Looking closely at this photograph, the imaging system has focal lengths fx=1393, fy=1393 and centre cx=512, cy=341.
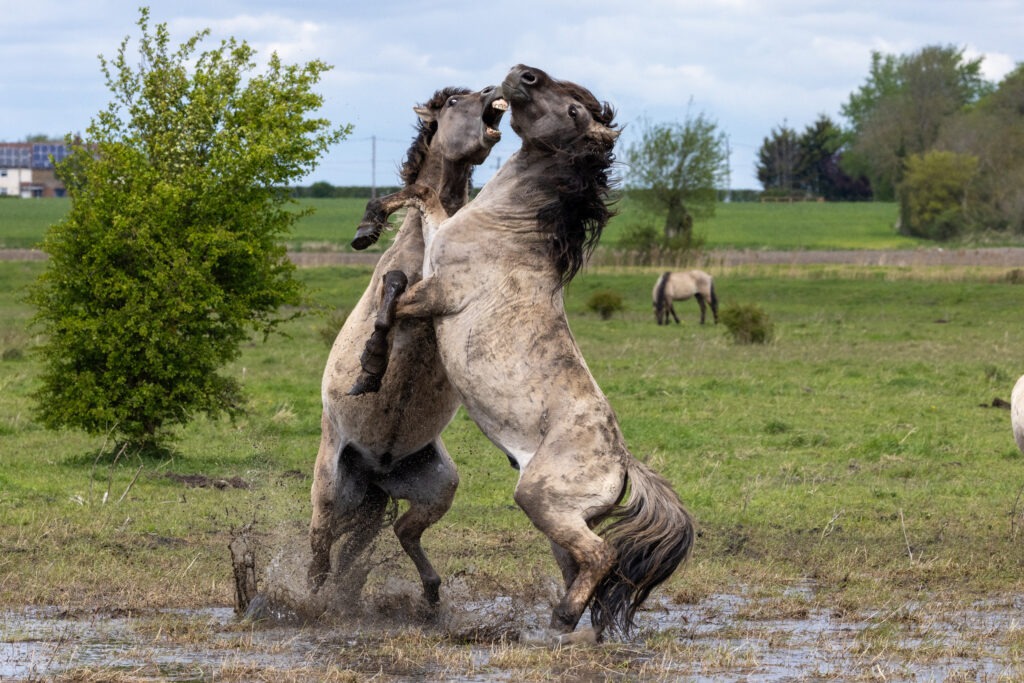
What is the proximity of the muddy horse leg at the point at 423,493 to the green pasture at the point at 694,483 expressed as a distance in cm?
43

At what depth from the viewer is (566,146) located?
5.81 m

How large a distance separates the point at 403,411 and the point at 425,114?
1.45 metres


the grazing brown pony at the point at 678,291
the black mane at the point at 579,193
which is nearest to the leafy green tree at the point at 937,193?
the grazing brown pony at the point at 678,291

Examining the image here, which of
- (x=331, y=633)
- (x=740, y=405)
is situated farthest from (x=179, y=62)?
(x=331, y=633)

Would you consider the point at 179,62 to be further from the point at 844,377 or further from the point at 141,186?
the point at 844,377

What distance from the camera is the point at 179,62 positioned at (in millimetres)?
12648

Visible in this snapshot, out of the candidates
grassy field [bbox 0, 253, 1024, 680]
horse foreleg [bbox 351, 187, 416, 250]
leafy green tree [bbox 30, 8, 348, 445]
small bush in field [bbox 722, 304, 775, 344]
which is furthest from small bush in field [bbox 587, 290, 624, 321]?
horse foreleg [bbox 351, 187, 416, 250]

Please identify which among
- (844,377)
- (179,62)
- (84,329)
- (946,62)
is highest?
(946,62)

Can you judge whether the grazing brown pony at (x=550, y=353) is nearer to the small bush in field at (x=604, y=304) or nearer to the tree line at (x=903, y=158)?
the small bush in field at (x=604, y=304)

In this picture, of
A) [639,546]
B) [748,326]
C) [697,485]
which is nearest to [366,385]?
[639,546]

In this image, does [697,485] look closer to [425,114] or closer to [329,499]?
[329,499]

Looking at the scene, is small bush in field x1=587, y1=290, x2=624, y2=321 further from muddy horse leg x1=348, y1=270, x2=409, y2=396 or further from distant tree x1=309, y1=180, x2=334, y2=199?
distant tree x1=309, y1=180, x2=334, y2=199

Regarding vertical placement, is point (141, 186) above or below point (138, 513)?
above

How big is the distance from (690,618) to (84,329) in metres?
6.67
